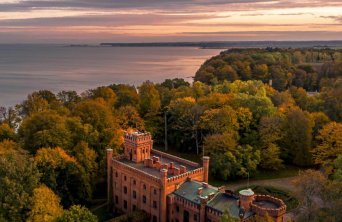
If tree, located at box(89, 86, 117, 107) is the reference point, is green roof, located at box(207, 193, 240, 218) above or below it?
below

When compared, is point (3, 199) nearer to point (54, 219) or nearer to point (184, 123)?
point (54, 219)

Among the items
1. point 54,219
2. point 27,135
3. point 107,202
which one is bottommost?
point 107,202

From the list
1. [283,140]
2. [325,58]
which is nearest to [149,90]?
[283,140]

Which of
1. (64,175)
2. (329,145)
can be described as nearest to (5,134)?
(64,175)

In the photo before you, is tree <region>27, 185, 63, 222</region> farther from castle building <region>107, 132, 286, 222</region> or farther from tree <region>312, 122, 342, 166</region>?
tree <region>312, 122, 342, 166</region>

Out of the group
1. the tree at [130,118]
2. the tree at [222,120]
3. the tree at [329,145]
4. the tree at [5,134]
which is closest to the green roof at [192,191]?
the tree at [222,120]

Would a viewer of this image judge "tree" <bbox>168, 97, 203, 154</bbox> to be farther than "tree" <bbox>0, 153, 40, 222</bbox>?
Yes

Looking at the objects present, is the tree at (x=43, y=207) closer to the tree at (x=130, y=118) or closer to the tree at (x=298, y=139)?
the tree at (x=130, y=118)

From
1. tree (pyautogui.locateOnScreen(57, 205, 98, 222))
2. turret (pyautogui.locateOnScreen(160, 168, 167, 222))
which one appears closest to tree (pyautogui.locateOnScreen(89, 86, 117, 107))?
turret (pyautogui.locateOnScreen(160, 168, 167, 222))
